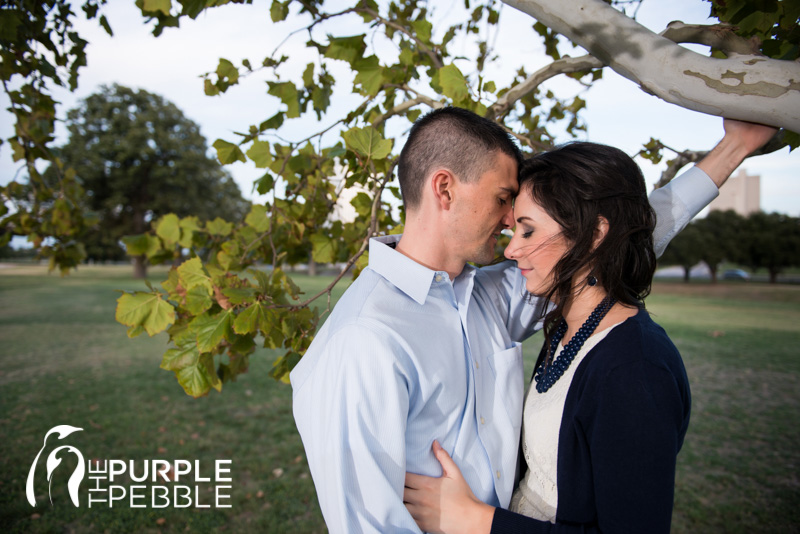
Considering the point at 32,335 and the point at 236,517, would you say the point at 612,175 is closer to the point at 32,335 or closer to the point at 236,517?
the point at 236,517

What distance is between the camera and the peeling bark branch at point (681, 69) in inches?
53.6

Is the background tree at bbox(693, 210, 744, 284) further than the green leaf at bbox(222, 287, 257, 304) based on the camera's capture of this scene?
Yes

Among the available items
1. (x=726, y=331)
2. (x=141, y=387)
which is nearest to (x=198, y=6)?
(x=141, y=387)

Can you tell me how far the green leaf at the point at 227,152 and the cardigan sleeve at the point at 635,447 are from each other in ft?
7.54

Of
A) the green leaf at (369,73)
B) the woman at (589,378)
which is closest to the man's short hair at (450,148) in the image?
the woman at (589,378)

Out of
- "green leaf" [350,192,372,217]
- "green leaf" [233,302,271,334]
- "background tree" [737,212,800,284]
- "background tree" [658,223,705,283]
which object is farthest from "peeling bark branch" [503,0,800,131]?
"background tree" [737,212,800,284]

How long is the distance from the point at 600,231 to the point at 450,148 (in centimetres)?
64

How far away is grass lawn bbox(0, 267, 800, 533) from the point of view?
462 cm

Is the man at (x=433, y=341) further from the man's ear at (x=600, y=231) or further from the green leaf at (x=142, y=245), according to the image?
the green leaf at (x=142, y=245)

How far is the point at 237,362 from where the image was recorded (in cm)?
269

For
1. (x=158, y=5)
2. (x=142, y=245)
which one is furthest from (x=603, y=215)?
(x=142, y=245)

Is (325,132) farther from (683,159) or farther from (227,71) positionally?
(683,159)

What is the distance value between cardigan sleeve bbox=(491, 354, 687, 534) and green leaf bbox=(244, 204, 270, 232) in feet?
7.34

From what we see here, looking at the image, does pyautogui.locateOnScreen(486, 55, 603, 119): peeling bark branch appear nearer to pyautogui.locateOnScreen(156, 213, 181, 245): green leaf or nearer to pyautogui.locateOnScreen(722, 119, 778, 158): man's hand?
pyautogui.locateOnScreen(722, 119, 778, 158): man's hand
